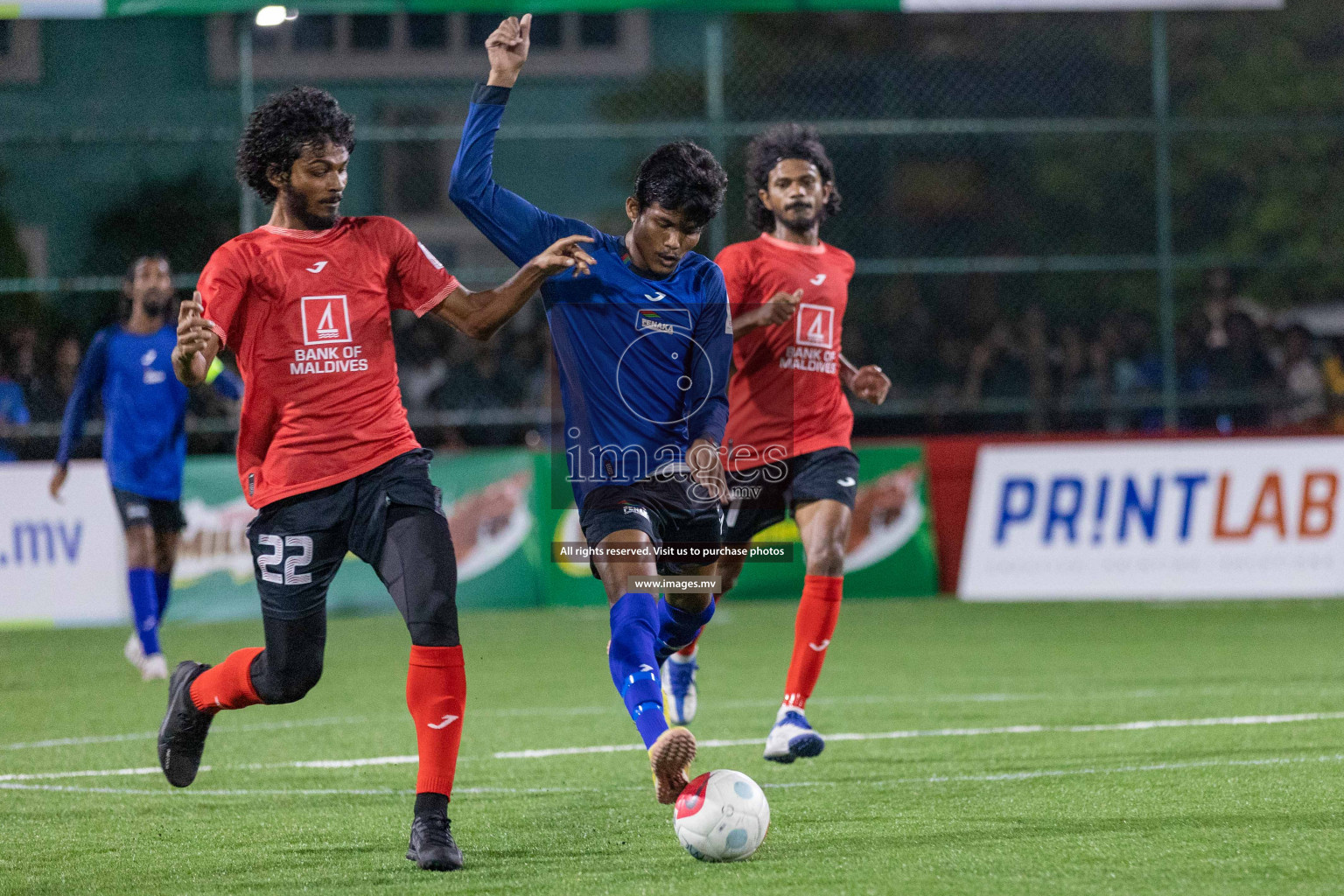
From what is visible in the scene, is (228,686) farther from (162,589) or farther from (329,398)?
(162,589)

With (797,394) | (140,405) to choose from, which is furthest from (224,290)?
(140,405)

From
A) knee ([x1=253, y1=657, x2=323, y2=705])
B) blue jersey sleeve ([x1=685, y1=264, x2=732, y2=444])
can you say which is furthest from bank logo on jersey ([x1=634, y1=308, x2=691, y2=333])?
knee ([x1=253, y1=657, x2=323, y2=705])

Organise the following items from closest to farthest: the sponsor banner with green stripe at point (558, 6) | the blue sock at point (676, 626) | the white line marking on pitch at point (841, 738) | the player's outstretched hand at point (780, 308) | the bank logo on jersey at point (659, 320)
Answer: the bank logo on jersey at point (659, 320), the blue sock at point (676, 626), the player's outstretched hand at point (780, 308), the white line marking on pitch at point (841, 738), the sponsor banner with green stripe at point (558, 6)

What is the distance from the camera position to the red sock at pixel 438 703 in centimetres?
502

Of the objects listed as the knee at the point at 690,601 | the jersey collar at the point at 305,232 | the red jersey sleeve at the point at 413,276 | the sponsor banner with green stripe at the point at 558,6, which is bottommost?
the knee at the point at 690,601

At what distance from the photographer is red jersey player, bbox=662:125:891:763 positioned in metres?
7.11

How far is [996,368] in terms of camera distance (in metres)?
16.1

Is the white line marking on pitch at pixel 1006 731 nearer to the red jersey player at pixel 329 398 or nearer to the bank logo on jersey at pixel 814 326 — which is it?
the bank logo on jersey at pixel 814 326

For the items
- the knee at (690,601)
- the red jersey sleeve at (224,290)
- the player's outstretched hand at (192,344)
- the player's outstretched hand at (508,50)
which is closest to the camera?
the player's outstretched hand at (192,344)

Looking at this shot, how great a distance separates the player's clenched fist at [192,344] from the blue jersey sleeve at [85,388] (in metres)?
5.87

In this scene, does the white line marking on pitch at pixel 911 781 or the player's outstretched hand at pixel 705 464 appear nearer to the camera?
the player's outstretched hand at pixel 705 464

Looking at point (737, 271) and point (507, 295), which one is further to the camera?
point (737, 271)

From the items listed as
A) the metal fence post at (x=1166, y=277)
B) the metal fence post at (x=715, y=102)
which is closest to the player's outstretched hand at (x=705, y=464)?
the metal fence post at (x=715, y=102)

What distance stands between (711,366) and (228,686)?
1.88 m
